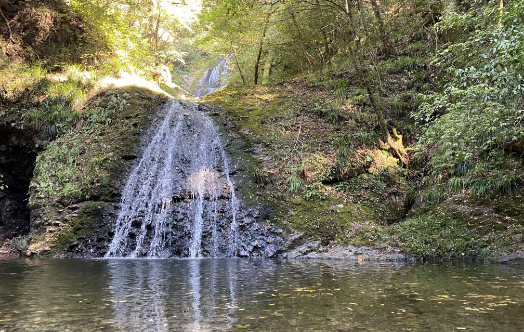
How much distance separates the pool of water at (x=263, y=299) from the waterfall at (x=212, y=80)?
837 inches

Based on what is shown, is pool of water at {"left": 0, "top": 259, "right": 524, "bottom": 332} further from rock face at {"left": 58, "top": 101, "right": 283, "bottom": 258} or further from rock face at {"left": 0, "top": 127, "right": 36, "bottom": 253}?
rock face at {"left": 0, "top": 127, "right": 36, "bottom": 253}

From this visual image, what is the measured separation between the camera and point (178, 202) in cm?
965

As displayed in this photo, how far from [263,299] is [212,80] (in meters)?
27.2

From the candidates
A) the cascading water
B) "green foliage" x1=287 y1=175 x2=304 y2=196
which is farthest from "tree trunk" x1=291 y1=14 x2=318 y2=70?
"green foliage" x1=287 y1=175 x2=304 y2=196

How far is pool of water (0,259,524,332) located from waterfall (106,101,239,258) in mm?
2610

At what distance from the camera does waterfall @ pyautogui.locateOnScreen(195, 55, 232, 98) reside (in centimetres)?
2680

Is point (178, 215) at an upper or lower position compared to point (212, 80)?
lower

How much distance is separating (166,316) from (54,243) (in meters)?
6.99

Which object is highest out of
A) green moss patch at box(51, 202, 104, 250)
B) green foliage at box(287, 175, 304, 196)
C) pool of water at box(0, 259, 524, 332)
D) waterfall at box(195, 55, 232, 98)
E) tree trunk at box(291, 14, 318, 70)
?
waterfall at box(195, 55, 232, 98)

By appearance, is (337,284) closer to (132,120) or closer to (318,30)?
(132,120)

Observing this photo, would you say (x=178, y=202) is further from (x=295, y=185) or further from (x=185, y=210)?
(x=295, y=185)

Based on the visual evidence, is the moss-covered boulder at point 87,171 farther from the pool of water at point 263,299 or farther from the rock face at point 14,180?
the pool of water at point 263,299

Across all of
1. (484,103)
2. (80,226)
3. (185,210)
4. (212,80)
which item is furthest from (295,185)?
(212,80)

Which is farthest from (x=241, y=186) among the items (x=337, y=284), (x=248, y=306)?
(x=248, y=306)
